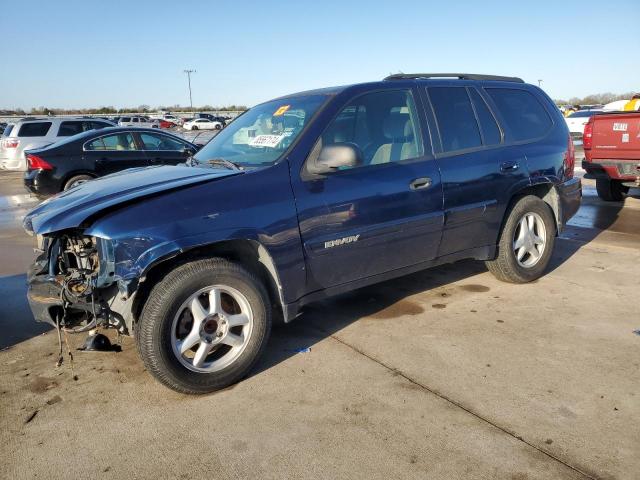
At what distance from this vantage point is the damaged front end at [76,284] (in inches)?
117

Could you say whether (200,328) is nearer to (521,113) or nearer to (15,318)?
(15,318)

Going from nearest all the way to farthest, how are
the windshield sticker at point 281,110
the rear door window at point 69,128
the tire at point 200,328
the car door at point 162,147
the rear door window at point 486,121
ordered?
the tire at point 200,328, the windshield sticker at point 281,110, the rear door window at point 486,121, the car door at point 162,147, the rear door window at point 69,128

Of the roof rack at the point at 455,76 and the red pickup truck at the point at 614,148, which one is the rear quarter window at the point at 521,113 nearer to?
the roof rack at the point at 455,76

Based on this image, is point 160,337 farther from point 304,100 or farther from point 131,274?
point 304,100

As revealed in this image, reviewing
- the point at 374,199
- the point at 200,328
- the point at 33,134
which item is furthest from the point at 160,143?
the point at 200,328

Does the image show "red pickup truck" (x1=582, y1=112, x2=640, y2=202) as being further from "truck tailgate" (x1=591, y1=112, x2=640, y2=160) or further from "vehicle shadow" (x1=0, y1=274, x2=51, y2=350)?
"vehicle shadow" (x1=0, y1=274, x2=51, y2=350)

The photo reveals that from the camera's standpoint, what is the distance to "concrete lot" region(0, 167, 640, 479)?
2.52 metres

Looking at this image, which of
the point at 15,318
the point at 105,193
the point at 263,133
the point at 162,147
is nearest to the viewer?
the point at 105,193

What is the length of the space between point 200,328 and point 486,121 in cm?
301

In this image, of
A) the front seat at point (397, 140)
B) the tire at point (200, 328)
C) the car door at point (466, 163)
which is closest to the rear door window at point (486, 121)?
the car door at point (466, 163)

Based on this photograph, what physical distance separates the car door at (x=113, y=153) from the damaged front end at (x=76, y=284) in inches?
269

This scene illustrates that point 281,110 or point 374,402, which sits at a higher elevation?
point 281,110

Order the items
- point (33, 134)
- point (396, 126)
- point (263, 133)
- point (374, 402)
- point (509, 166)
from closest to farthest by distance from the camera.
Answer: point (374, 402) < point (263, 133) < point (396, 126) < point (509, 166) < point (33, 134)

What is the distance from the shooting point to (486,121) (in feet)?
14.9
